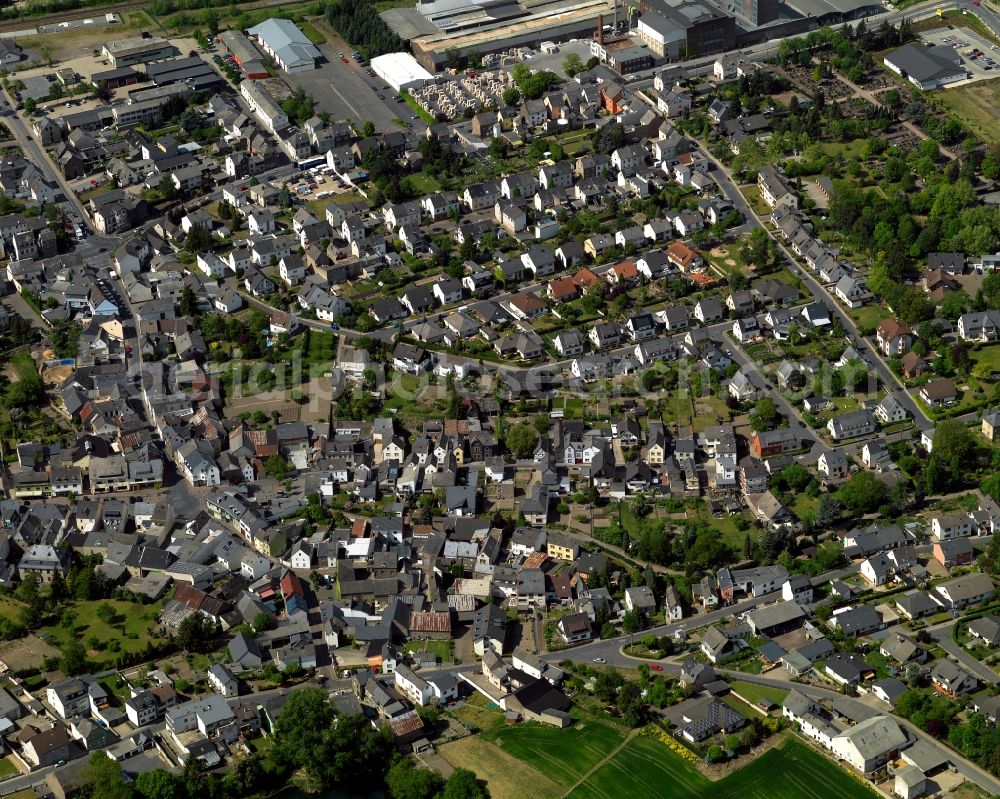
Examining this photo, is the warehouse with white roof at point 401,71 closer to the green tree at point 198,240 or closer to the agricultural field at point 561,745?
the green tree at point 198,240

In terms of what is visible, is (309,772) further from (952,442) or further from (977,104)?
(977,104)

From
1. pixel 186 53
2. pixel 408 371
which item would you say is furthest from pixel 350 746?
pixel 186 53

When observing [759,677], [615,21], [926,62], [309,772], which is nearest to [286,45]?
[615,21]

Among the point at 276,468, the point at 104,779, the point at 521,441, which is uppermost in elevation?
the point at 521,441

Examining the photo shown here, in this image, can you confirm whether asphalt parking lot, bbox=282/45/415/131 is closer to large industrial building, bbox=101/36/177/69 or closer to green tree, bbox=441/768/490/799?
large industrial building, bbox=101/36/177/69

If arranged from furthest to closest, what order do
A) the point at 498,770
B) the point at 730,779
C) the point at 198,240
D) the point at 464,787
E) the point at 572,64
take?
the point at 572,64 → the point at 198,240 → the point at 498,770 → the point at 730,779 → the point at 464,787

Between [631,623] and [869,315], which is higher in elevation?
[869,315]

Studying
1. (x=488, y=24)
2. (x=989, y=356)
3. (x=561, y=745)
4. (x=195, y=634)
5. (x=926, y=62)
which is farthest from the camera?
(x=488, y=24)

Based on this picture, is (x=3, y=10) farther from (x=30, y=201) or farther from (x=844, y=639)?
(x=844, y=639)
